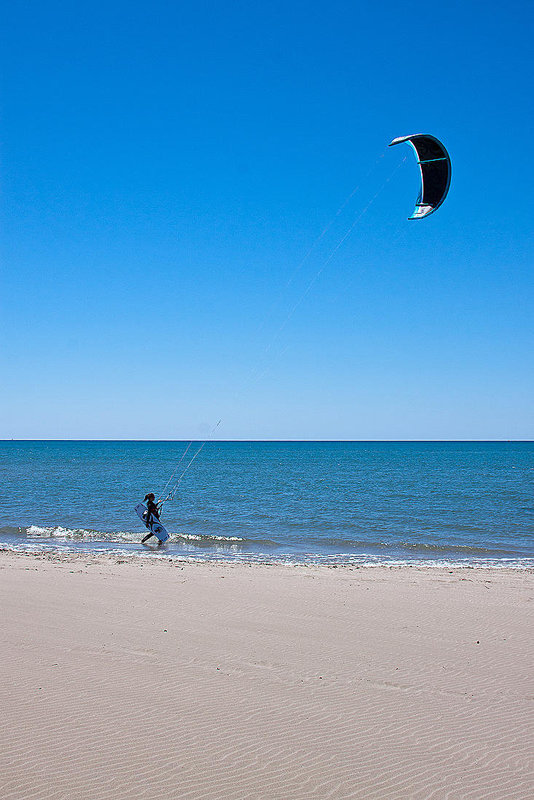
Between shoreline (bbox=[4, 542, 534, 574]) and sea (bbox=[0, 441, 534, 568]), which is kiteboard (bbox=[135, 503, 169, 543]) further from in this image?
shoreline (bbox=[4, 542, 534, 574])

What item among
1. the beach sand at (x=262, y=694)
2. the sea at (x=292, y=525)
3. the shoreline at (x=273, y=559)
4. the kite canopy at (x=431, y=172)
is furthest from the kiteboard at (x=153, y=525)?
the kite canopy at (x=431, y=172)

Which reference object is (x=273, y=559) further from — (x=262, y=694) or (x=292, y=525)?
(x=262, y=694)

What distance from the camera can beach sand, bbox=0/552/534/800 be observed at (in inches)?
186

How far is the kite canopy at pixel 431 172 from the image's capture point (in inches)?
406

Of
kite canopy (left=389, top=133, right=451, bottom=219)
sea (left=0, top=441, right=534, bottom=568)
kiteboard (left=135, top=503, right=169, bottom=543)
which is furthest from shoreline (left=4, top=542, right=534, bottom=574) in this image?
kite canopy (left=389, top=133, right=451, bottom=219)

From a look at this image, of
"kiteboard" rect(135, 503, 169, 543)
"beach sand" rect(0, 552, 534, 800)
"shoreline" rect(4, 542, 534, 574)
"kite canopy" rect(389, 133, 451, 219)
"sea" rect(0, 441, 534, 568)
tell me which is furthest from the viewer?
"kiteboard" rect(135, 503, 169, 543)

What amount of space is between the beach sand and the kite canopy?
7.34m

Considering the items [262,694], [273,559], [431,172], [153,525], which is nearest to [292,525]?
[273,559]

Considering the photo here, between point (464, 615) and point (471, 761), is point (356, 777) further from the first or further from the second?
point (464, 615)

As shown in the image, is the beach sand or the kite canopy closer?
the beach sand

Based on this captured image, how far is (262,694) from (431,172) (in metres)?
9.27

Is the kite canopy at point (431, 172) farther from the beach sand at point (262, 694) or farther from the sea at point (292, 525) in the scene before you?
the sea at point (292, 525)

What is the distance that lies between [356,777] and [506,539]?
61.5 feet

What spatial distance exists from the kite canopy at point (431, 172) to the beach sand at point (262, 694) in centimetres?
734
